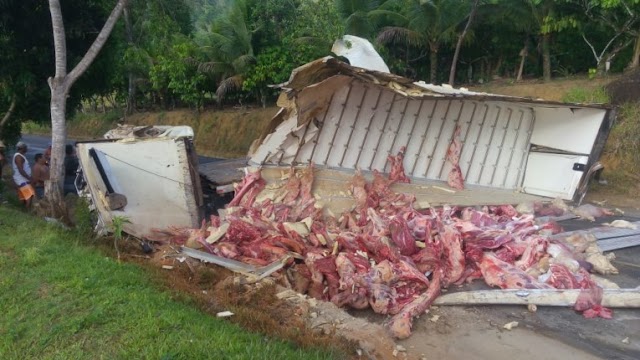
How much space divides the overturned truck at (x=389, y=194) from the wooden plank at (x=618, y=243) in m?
0.30

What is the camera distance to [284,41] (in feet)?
57.0

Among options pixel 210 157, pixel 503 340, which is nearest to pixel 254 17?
pixel 210 157

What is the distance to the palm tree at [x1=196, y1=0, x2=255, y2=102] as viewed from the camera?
58.0 ft

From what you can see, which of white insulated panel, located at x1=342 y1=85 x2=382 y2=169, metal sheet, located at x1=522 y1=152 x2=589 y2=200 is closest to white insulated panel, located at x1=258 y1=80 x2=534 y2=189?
white insulated panel, located at x1=342 y1=85 x2=382 y2=169

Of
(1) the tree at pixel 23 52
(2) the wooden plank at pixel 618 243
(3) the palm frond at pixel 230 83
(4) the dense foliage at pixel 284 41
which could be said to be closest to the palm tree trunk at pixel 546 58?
(4) the dense foliage at pixel 284 41

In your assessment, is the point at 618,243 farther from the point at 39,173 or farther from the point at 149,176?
the point at 39,173

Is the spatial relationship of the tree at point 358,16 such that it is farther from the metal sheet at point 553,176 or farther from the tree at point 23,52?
the tree at point 23,52

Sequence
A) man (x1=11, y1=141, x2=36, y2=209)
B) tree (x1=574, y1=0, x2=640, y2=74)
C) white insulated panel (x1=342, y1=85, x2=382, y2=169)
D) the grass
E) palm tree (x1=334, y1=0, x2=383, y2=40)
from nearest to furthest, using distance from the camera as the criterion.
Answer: white insulated panel (x1=342, y1=85, x2=382, y2=169)
man (x1=11, y1=141, x2=36, y2=209)
the grass
tree (x1=574, y1=0, x2=640, y2=74)
palm tree (x1=334, y1=0, x2=383, y2=40)

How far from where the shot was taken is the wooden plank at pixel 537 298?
16.8 feet

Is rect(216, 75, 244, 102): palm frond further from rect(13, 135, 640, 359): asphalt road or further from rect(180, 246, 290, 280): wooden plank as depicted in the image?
rect(13, 135, 640, 359): asphalt road

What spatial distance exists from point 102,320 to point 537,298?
412cm

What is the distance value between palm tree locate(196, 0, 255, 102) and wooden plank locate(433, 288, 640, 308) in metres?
14.1

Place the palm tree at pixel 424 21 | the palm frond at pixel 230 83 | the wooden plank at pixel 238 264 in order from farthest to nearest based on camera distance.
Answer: the palm frond at pixel 230 83 < the palm tree at pixel 424 21 < the wooden plank at pixel 238 264

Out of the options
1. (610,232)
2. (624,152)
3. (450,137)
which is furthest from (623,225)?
(624,152)
